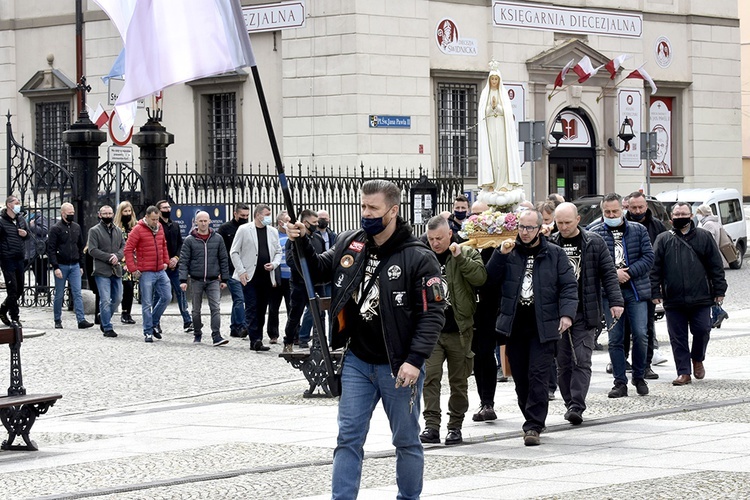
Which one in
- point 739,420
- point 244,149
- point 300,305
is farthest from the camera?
point 244,149

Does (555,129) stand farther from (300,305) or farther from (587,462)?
(587,462)


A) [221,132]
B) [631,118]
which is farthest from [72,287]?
[631,118]

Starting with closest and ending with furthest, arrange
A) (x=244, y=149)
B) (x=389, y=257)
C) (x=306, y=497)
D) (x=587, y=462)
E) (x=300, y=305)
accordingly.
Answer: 1. (x=389, y=257)
2. (x=306, y=497)
3. (x=587, y=462)
4. (x=300, y=305)
5. (x=244, y=149)

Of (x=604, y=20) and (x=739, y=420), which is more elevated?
(x=604, y=20)

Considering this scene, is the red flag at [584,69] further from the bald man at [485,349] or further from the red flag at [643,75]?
the bald man at [485,349]

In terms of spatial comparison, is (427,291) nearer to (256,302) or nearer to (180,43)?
(180,43)

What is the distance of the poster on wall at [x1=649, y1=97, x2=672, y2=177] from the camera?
3981cm

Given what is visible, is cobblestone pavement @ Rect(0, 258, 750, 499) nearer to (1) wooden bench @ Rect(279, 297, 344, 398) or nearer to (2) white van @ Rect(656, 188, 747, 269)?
(1) wooden bench @ Rect(279, 297, 344, 398)

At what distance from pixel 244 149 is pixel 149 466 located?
25.2 meters

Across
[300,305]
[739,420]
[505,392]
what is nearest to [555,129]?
[300,305]

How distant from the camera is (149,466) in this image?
1021cm

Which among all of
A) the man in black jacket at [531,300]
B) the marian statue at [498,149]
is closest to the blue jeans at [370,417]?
the man in black jacket at [531,300]

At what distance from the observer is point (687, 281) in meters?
14.8

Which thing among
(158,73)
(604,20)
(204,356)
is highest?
(604,20)
